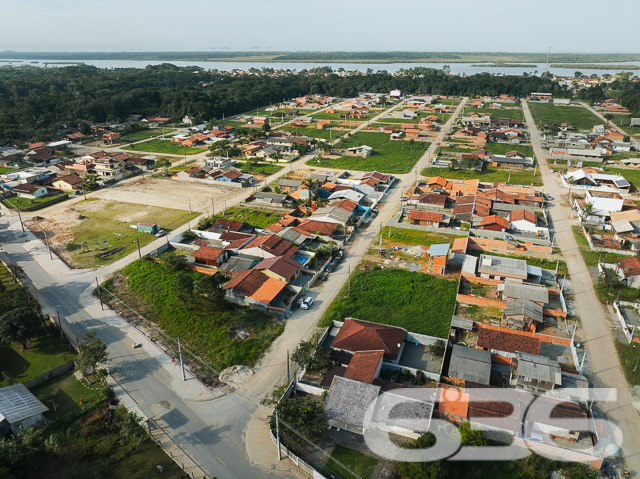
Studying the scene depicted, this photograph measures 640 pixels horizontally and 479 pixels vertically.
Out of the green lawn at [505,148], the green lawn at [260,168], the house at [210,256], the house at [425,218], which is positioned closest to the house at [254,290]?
the house at [210,256]

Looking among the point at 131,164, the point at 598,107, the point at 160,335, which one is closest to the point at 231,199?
the point at 131,164

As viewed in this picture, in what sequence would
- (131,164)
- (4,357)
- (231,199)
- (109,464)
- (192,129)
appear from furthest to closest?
(192,129)
(131,164)
(231,199)
(4,357)
(109,464)

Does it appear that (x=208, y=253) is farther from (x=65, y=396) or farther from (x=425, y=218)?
(x=425, y=218)

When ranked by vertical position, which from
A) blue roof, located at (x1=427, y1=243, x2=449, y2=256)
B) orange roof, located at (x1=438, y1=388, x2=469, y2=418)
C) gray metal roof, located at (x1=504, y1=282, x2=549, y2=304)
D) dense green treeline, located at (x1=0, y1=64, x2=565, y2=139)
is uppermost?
dense green treeline, located at (x1=0, y1=64, x2=565, y2=139)

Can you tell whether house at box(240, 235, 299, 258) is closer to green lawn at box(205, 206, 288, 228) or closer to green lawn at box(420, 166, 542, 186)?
green lawn at box(205, 206, 288, 228)

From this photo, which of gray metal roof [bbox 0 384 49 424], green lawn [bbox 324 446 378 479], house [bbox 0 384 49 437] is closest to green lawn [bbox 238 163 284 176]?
gray metal roof [bbox 0 384 49 424]

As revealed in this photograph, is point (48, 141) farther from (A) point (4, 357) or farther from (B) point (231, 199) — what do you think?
(A) point (4, 357)

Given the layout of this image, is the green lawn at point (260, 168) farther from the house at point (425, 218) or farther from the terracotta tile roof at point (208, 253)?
the terracotta tile roof at point (208, 253)
